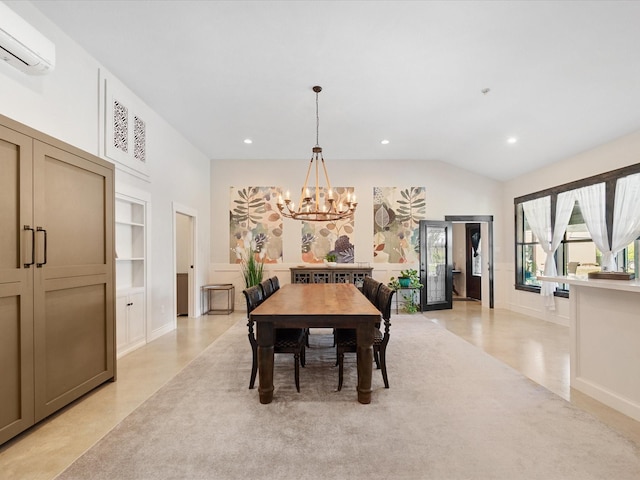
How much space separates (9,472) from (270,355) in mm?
1544

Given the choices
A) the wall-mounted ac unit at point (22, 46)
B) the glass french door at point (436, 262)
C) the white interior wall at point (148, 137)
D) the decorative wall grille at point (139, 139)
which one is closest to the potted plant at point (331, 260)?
the glass french door at point (436, 262)

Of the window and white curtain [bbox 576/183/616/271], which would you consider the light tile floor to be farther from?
white curtain [bbox 576/183/616/271]

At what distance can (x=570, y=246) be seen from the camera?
17.2 ft

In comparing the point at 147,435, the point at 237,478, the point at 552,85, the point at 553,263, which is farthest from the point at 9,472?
the point at 553,263

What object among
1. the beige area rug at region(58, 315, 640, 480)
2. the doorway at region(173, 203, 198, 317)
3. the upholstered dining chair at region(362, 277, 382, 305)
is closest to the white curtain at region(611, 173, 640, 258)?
the beige area rug at region(58, 315, 640, 480)

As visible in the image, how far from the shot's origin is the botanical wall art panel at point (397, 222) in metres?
6.79

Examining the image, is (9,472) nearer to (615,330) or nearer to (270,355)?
(270,355)

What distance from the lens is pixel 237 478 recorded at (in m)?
1.74

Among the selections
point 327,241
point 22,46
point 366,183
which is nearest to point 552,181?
point 366,183

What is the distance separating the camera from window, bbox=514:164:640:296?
425 centimetres

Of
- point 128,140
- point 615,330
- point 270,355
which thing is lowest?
point 270,355

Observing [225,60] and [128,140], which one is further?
[128,140]

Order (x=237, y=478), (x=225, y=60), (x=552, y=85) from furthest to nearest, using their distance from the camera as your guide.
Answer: (x=552, y=85)
(x=225, y=60)
(x=237, y=478)

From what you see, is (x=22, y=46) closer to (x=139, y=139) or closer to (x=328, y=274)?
(x=139, y=139)
